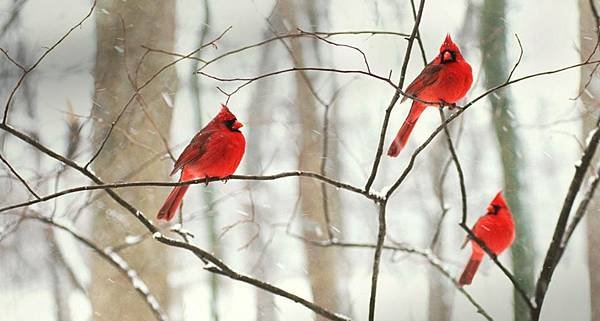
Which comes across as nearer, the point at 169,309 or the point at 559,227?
the point at 559,227

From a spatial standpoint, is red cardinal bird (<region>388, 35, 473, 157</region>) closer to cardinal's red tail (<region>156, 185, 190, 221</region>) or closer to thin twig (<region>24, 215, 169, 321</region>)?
cardinal's red tail (<region>156, 185, 190, 221</region>)

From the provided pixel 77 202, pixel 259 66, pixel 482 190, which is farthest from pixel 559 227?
pixel 77 202

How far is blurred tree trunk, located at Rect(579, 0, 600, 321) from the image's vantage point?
1.44 metres

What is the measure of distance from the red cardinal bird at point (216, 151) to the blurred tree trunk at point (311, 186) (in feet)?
0.82

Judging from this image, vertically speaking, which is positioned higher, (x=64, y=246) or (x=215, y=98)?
(x=215, y=98)

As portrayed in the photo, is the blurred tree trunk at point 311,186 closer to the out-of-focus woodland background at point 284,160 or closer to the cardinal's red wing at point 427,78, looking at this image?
the out-of-focus woodland background at point 284,160

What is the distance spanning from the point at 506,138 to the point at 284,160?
412mm

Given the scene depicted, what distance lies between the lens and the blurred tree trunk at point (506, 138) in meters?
1.45

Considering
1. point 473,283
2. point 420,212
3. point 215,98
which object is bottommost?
point 473,283

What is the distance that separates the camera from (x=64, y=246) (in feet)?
4.70

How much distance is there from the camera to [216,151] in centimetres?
121

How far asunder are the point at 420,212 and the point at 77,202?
2.04 feet

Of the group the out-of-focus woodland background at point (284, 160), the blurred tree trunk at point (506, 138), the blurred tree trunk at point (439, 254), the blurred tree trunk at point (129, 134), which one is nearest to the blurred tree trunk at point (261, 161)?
the out-of-focus woodland background at point (284, 160)

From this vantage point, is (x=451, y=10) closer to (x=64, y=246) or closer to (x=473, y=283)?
(x=473, y=283)
